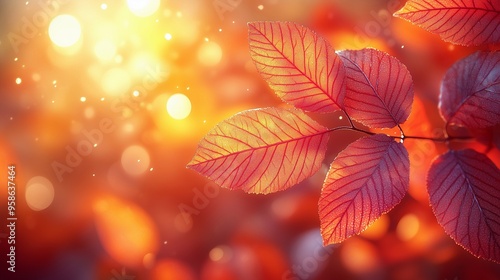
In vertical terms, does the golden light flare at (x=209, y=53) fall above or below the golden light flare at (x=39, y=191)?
above

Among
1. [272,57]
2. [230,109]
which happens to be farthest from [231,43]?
[272,57]

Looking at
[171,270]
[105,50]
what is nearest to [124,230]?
[171,270]

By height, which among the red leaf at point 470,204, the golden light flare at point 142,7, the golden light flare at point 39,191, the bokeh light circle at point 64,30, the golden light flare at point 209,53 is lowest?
the red leaf at point 470,204

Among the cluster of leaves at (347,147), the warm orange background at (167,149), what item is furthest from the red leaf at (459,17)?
the warm orange background at (167,149)

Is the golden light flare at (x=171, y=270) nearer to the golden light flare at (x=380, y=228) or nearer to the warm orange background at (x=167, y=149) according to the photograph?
the warm orange background at (x=167, y=149)

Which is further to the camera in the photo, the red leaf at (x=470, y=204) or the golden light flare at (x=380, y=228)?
the golden light flare at (x=380, y=228)

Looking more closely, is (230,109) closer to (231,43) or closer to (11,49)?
(231,43)
